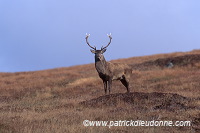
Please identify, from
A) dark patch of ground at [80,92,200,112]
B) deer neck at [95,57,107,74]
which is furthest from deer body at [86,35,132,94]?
dark patch of ground at [80,92,200,112]

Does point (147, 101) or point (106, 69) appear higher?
point (106, 69)

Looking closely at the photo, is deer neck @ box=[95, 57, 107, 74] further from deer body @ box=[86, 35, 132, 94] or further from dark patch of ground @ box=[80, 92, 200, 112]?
dark patch of ground @ box=[80, 92, 200, 112]

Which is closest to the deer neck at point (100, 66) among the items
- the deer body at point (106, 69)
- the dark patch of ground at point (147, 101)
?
the deer body at point (106, 69)

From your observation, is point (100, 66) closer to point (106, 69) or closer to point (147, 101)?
point (106, 69)

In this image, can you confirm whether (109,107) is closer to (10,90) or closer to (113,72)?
(113,72)

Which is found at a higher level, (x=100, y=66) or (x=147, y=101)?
(x=100, y=66)

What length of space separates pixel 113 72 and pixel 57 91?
742 centimetres

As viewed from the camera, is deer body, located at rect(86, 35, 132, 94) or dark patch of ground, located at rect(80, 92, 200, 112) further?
deer body, located at rect(86, 35, 132, 94)

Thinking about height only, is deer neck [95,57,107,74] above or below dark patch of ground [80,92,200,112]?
above

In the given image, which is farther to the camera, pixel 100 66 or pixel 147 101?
pixel 100 66

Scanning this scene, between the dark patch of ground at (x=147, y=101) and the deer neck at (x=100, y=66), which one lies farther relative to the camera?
the deer neck at (x=100, y=66)

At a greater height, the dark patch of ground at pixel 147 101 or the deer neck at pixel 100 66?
the deer neck at pixel 100 66

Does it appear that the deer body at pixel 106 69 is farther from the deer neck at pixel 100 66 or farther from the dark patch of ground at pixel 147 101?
the dark patch of ground at pixel 147 101

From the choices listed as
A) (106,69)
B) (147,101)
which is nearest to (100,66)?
(106,69)
